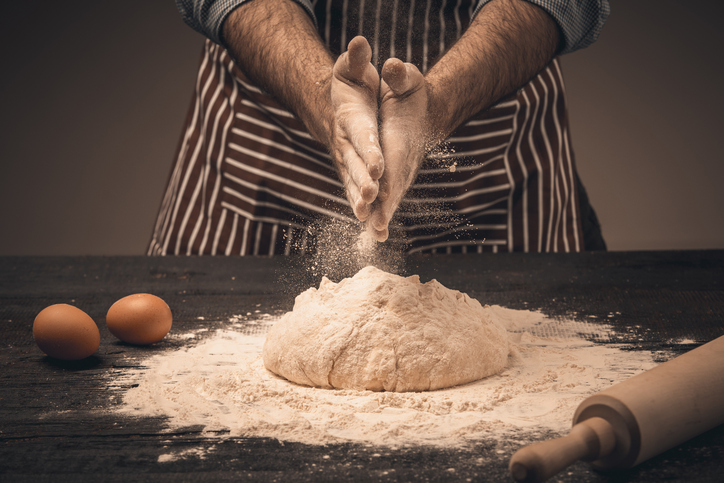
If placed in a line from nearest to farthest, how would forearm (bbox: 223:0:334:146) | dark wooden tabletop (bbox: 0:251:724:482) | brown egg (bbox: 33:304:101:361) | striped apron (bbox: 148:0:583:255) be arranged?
dark wooden tabletop (bbox: 0:251:724:482), brown egg (bbox: 33:304:101:361), forearm (bbox: 223:0:334:146), striped apron (bbox: 148:0:583:255)

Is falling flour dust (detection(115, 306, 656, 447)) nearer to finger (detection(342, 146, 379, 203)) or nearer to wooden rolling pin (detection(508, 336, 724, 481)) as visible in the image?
wooden rolling pin (detection(508, 336, 724, 481))

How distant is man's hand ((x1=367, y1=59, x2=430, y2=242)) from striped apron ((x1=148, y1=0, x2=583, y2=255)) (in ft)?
2.32

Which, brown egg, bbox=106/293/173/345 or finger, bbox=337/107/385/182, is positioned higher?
finger, bbox=337/107/385/182

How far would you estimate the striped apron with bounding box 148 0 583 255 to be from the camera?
Answer: 6.45 feet

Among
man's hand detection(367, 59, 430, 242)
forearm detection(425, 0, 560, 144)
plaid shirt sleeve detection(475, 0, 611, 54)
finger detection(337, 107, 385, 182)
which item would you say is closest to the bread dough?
man's hand detection(367, 59, 430, 242)

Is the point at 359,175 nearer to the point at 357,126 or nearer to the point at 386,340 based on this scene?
the point at 357,126

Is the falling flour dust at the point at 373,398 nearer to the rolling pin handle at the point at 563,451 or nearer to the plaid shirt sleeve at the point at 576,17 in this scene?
the rolling pin handle at the point at 563,451

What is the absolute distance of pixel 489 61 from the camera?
62.4 inches

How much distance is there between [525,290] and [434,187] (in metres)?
0.49

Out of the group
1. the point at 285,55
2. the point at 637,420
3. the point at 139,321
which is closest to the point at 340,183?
the point at 285,55

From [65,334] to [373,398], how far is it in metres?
0.63

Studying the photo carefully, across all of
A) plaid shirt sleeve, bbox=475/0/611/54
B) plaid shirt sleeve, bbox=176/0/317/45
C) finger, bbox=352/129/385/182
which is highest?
plaid shirt sleeve, bbox=475/0/611/54

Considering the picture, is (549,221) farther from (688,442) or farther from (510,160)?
(688,442)

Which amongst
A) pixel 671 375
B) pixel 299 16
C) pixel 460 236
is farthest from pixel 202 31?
pixel 671 375
